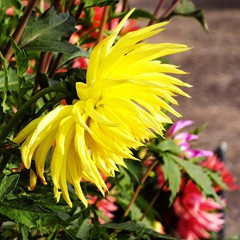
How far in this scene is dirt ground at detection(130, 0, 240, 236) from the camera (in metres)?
3.95

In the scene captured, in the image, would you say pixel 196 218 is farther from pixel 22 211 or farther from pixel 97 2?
pixel 22 211

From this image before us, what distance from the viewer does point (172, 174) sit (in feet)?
4.20

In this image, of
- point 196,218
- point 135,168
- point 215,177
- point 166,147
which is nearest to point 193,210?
point 196,218

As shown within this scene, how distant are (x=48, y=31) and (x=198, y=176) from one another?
46cm

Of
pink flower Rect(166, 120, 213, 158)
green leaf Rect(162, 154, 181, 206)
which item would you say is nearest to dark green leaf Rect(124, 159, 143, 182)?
green leaf Rect(162, 154, 181, 206)

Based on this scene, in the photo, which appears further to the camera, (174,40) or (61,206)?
(174,40)

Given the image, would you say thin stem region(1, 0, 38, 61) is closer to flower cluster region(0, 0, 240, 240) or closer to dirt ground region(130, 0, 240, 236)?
flower cluster region(0, 0, 240, 240)

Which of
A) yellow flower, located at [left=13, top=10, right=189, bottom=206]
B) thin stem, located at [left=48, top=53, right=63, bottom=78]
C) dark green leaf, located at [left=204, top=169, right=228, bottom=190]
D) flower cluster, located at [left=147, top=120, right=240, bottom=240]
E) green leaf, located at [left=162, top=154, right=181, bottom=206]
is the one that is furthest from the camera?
flower cluster, located at [left=147, top=120, right=240, bottom=240]

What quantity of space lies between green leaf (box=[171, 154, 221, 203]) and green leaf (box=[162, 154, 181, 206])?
13 mm

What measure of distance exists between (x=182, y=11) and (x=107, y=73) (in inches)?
30.7

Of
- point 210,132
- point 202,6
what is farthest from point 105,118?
point 202,6

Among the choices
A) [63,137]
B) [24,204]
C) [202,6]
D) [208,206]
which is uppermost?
[63,137]

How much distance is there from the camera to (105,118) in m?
0.71

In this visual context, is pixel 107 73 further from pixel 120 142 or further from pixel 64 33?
pixel 64 33
